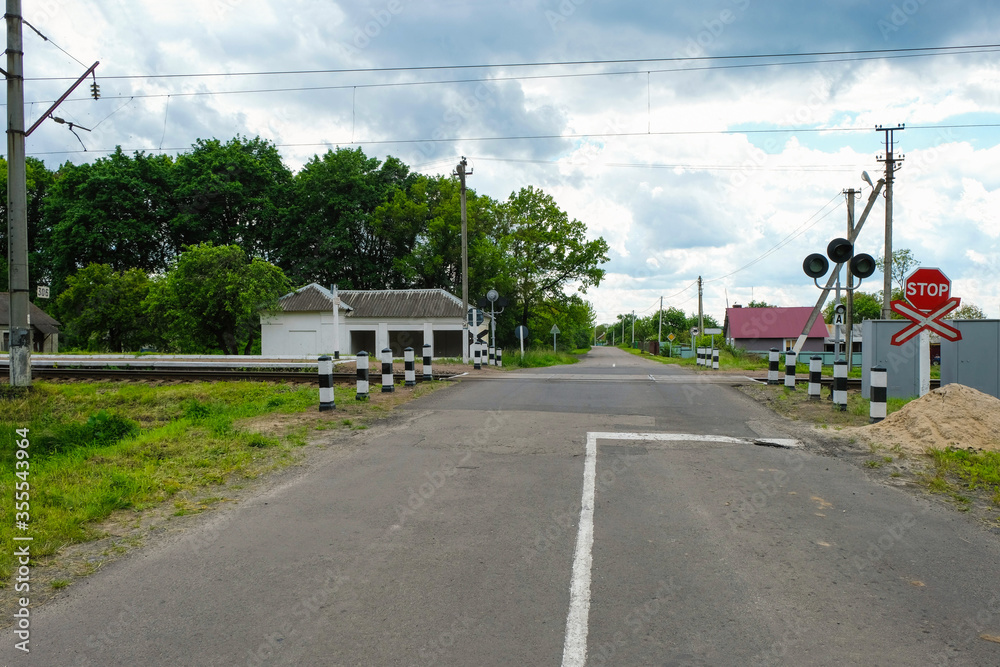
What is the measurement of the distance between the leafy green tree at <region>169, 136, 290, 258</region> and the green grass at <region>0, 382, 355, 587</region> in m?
33.5

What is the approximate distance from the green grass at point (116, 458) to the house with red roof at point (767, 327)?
6478 centimetres

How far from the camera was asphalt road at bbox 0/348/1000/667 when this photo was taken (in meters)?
3.08

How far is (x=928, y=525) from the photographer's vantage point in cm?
494

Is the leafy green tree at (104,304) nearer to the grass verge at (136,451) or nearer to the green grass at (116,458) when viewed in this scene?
the grass verge at (136,451)

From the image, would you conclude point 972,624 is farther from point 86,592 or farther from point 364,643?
point 86,592

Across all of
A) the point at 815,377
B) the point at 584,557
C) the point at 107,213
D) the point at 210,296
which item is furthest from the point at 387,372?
the point at 107,213

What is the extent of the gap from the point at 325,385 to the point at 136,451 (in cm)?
337

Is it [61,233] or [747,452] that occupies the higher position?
[61,233]

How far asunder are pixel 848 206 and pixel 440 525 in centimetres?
3172

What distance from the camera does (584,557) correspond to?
417cm

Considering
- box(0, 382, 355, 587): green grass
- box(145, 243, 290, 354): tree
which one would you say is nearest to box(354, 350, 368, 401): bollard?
box(0, 382, 355, 587): green grass

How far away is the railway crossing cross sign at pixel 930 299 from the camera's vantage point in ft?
30.3

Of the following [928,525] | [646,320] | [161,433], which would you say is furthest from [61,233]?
[646,320]

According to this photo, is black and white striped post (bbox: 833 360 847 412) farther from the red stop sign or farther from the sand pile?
the sand pile
